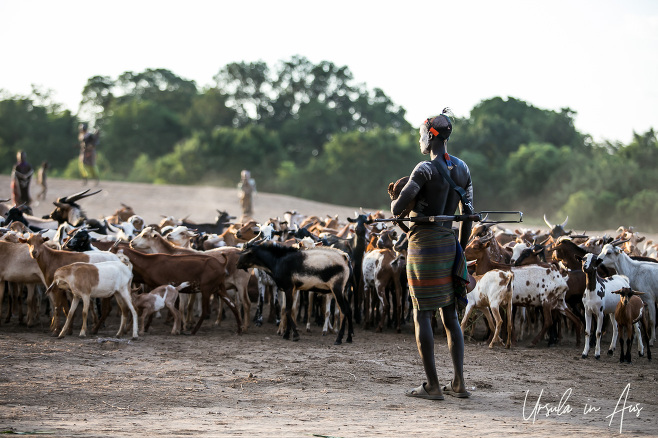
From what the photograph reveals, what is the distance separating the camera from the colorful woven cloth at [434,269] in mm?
7070

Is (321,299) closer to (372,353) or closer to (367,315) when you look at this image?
(367,315)

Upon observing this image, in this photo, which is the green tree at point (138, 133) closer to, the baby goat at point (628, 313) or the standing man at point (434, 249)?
the baby goat at point (628, 313)

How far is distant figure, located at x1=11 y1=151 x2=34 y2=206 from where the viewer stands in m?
24.8

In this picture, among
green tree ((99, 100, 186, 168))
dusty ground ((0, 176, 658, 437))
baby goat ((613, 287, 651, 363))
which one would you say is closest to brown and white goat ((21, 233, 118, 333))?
dusty ground ((0, 176, 658, 437))

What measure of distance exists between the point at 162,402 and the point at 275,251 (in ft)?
16.2

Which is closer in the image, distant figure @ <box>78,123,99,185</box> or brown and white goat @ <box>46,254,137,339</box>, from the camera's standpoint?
brown and white goat @ <box>46,254,137,339</box>

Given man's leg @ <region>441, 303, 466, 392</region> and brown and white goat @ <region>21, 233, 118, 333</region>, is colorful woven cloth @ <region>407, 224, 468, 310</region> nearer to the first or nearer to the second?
man's leg @ <region>441, 303, 466, 392</region>

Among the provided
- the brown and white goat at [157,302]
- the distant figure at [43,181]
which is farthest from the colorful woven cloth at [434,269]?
the distant figure at [43,181]

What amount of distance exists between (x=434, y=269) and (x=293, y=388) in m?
1.95

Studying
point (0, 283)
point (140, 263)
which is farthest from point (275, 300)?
point (0, 283)

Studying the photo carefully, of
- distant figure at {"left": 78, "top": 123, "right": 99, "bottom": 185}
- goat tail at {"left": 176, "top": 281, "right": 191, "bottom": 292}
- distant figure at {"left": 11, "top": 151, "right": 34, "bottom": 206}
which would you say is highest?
distant figure at {"left": 78, "top": 123, "right": 99, "bottom": 185}

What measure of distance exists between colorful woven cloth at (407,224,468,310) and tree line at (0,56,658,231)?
1436 inches

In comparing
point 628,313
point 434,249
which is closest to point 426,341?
point 434,249

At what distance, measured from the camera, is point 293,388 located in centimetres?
799
